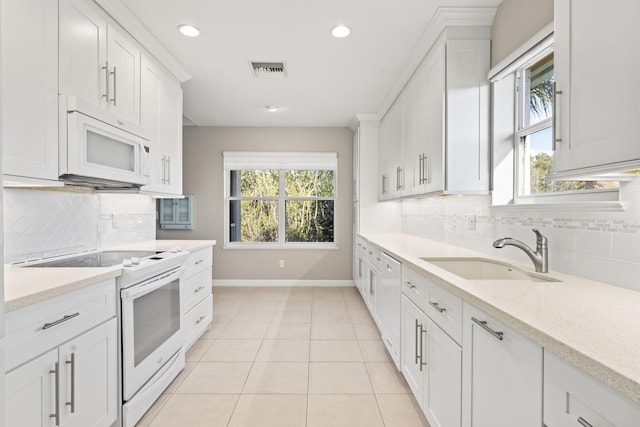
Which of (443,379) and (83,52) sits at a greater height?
(83,52)

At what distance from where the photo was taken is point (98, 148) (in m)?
2.06

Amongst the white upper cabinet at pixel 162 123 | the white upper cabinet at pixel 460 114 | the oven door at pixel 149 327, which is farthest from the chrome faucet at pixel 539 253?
the white upper cabinet at pixel 162 123

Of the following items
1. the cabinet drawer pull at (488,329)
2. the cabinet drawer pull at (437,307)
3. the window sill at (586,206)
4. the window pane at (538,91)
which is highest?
the window pane at (538,91)

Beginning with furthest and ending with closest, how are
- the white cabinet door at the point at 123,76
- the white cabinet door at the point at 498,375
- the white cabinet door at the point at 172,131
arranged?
the white cabinet door at the point at 172,131 → the white cabinet door at the point at 123,76 → the white cabinet door at the point at 498,375

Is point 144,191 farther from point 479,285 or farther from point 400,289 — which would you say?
point 479,285

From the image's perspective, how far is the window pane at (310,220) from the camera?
5.46 metres

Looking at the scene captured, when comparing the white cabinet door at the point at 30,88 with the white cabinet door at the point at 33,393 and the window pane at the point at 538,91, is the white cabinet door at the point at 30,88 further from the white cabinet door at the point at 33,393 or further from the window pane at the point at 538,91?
the window pane at the point at 538,91

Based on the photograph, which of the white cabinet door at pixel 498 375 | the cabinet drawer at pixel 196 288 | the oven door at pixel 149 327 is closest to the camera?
the white cabinet door at pixel 498 375

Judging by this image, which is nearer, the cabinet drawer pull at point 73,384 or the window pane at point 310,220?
the cabinet drawer pull at point 73,384

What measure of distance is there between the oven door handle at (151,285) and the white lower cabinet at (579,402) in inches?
74.7

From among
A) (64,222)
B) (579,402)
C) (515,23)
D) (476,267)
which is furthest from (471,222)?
(64,222)

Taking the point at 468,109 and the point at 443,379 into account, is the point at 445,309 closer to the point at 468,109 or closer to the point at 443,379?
the point at 443,379

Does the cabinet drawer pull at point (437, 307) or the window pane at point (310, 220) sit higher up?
the window pane at point (310, 220)

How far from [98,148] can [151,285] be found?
91 cm
